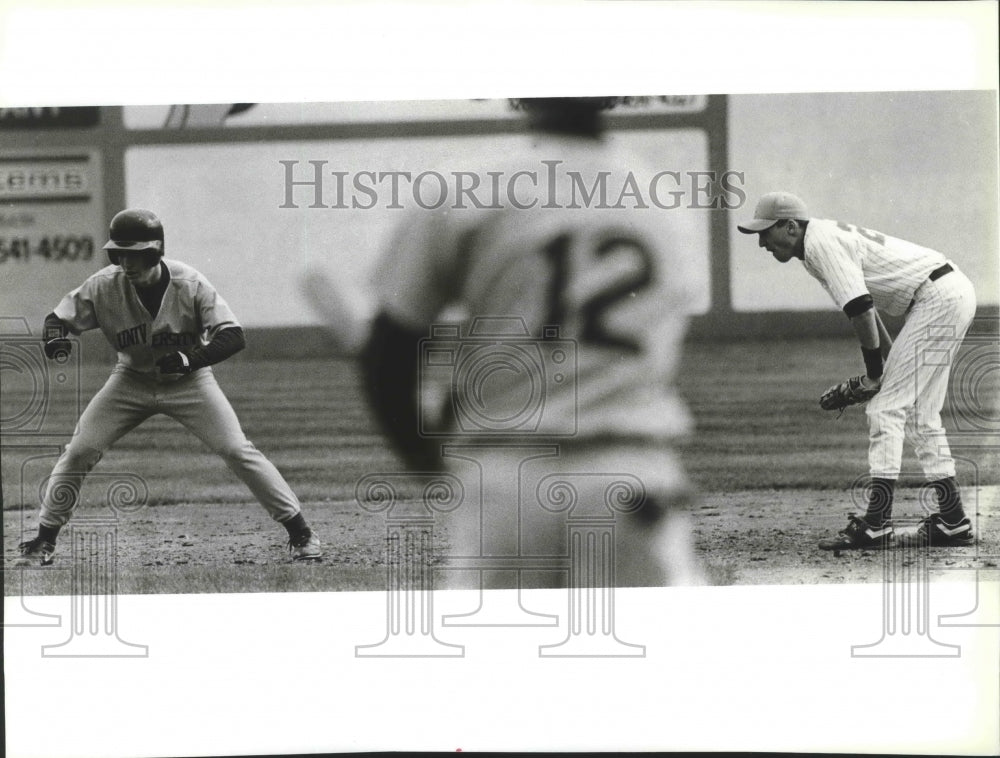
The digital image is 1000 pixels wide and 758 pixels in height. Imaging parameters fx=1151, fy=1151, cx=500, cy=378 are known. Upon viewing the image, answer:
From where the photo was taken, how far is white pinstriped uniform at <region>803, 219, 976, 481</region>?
17.3 feet

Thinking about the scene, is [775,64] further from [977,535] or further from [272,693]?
[272,693]

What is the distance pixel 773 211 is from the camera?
17.2 feet

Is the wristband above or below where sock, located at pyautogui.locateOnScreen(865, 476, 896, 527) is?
above

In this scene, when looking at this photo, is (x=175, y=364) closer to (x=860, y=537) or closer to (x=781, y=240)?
(x=781, y=240)

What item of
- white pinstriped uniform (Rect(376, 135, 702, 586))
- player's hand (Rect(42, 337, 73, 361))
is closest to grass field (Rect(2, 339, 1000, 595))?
player's hand (Rect(42, 337, 73, 361))

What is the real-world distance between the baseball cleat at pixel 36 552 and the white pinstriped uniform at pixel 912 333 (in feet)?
12.2

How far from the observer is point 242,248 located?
17.1 feet

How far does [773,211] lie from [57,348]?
3.32m

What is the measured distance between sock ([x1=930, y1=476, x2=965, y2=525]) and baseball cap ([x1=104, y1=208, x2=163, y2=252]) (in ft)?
12.2

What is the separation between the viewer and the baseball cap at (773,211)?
5246 mm

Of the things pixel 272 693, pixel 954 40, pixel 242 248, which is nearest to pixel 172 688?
pixel 272 693

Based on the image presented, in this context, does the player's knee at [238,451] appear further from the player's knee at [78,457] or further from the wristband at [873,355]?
the wristband at [873,355]

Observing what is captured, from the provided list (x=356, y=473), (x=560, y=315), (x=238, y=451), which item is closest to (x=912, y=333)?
(x=560, y=315)

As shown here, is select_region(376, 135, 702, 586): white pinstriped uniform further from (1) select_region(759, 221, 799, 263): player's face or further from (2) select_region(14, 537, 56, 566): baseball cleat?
(2) select_region(14, 537, 56, 566): baseball cleat
